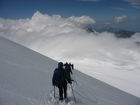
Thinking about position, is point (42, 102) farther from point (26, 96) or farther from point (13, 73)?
point (13, 73)

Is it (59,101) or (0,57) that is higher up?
(0,57)

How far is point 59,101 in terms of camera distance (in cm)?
1333

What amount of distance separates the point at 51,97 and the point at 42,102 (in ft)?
4.14

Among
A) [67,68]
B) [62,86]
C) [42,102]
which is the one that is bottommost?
[42,102]

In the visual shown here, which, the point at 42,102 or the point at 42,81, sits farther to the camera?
the point at 42,81

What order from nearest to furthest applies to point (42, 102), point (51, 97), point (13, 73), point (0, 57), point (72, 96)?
point (42, 102)
point (51, 97)
point (72, 96)
point (13, 73)
point (0, 57)

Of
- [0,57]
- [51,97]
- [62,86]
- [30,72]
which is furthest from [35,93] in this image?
[0,57]

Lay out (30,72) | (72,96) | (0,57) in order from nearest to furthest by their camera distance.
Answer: (72,96) → (30,72) → (0,57)

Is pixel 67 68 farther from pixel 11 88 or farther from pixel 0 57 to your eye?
pixel 0 57

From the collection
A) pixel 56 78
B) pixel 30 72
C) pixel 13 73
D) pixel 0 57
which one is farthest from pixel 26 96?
pixel 0 57

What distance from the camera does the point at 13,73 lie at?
1664 cm

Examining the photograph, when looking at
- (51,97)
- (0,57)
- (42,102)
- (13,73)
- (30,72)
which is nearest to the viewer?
(42,102)

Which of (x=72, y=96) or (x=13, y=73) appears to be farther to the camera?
(x=13, y=73)

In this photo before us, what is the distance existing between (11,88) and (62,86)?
8.73 feet
